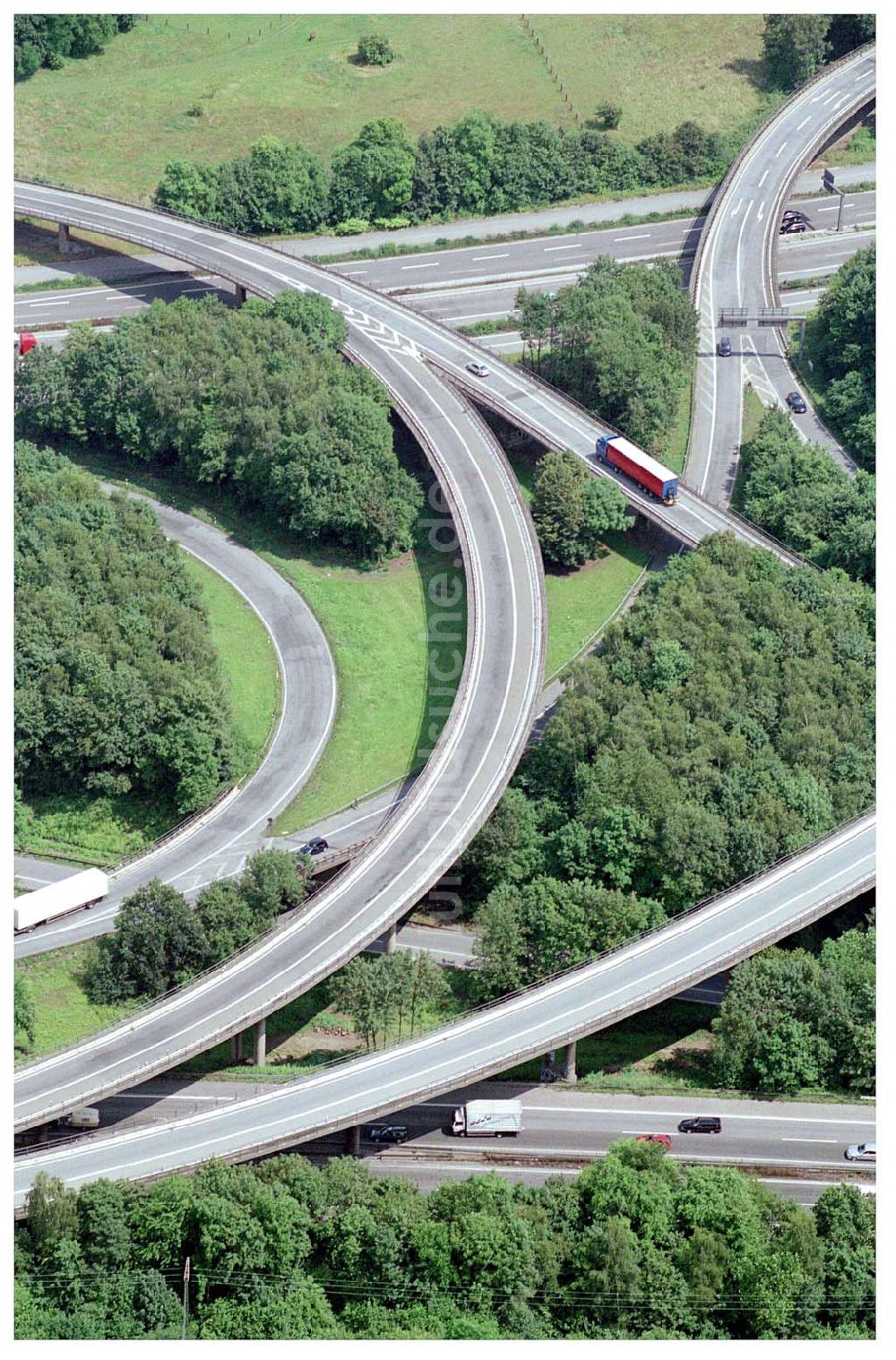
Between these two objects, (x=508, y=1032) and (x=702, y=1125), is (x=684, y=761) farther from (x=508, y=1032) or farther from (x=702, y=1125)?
(x=702, y=1125)

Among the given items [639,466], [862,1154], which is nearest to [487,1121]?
[862,1154]

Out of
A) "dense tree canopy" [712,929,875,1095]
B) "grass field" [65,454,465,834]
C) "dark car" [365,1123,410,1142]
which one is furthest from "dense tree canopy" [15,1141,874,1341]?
"grass field" [65,454,465,834]

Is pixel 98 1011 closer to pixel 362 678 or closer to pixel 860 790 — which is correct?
pixel 362 678

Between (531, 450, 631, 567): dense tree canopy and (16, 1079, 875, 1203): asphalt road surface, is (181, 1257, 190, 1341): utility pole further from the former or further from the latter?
(531, 450, 631, 567): dense tree canopy

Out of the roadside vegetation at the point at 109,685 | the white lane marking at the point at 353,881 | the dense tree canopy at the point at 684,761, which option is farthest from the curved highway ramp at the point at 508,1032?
the roadside vegetation at the point at 109,685

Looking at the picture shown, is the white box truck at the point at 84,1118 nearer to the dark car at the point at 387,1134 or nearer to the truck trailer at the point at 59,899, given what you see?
the dark car at the point at 387,1134
